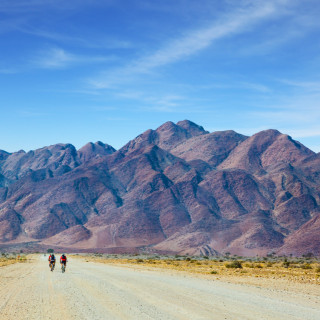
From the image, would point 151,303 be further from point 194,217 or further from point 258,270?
point 194,217

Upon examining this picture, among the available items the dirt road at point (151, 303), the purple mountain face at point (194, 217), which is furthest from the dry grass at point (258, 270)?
the purple mountain face at point (194, 217)

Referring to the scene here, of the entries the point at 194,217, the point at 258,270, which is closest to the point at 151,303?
the point at 258,270

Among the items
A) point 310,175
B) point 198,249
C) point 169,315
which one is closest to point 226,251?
point 198,249

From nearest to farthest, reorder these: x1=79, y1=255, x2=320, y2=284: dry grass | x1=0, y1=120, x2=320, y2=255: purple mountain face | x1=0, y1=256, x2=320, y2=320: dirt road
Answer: x1=0, y1=256, x2=320, y2=320: dirt road → x1=79, y1=255, x2=320, y2=284: dry grass → x1=0, y1=120, x2=320, y2=255: purple mountain face

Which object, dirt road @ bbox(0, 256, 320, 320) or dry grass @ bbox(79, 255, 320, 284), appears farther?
dry grass @ bbox(79, 255, 320, 284)

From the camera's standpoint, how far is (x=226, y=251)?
427ft

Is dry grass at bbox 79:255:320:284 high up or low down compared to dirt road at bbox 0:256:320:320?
down

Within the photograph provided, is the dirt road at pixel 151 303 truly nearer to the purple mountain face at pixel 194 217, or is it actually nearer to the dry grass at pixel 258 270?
the dry grass at pixel 258 270

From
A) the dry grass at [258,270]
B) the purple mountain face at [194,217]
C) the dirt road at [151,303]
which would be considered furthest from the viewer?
the purple mountain face at [194,217]

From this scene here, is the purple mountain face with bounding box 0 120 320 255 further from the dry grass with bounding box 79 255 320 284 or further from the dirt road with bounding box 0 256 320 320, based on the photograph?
the dirt road with bounding box 0 256 320 320

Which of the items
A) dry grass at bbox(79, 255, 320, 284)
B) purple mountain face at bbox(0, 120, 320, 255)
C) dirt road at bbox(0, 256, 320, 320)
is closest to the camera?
dirt road at bbox(0, 256, 320, 320)

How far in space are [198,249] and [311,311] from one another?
118 metres

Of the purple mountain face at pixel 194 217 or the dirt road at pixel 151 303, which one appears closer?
the dirt road at pixel 151 303

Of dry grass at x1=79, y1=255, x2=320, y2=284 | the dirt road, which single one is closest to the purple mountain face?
dry grass at x1=79, y1=255, x2=320, y2=284
